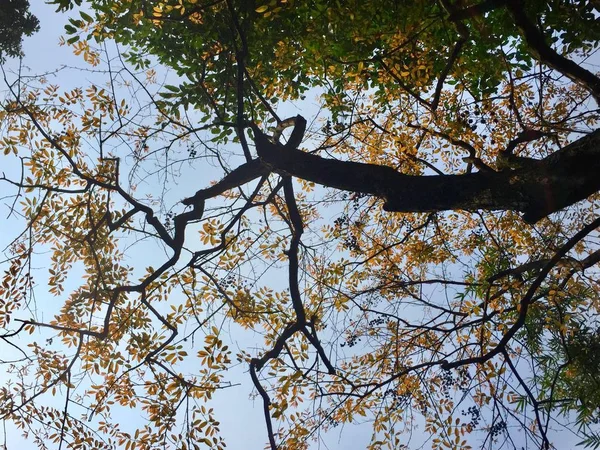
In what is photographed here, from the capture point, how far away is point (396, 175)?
409 centimetres

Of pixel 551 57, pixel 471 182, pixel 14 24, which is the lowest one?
pixel 471 182

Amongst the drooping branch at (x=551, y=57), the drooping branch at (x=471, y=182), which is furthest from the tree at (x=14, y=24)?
the drooping branch at (x=551, y=57)

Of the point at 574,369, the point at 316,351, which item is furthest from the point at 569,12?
→ the point at 316,351

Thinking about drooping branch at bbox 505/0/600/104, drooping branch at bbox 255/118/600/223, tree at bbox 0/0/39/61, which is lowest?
drooping branch at bbox 255/118/600/223

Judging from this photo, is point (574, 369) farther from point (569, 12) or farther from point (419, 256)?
point (569, 12)

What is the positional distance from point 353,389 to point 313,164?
91.1 inches

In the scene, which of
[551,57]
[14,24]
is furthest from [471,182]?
[14,24]

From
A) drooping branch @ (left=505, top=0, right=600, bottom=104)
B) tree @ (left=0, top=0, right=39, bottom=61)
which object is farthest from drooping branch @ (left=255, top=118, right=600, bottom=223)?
tree @ (left=0, top=0, right=39, bottom=61)

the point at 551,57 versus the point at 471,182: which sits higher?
the point at 551,57

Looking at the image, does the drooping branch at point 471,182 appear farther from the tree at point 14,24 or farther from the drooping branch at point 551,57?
the tree at point 14,24

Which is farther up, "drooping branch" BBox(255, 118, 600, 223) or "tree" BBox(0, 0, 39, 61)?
"tree" BBox(0, 0, 39, 61)

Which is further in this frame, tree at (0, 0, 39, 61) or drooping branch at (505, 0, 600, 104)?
tree at (0, 0, 39, 61)

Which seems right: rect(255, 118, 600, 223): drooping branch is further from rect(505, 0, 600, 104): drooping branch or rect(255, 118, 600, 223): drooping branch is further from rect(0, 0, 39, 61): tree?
rect(0, 0, 39, 61): tree

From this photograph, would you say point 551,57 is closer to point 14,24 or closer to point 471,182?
point 471,182
